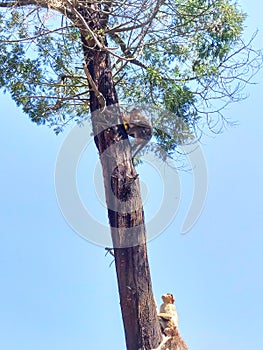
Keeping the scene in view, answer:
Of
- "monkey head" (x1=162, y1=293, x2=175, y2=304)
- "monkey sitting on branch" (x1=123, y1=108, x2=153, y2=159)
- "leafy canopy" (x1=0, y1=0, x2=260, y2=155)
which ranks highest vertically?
"leafy canopy" (x1=0, y1=0, x2=260, y2=155)

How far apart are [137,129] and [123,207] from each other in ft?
2.15

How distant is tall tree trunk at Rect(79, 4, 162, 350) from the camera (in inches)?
90.1

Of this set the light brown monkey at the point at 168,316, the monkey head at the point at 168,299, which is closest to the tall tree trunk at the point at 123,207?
the light brown monkey at the point at 168,316

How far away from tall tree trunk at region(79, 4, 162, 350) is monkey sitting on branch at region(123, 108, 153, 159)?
0.10m

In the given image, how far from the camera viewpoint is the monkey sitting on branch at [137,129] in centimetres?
281

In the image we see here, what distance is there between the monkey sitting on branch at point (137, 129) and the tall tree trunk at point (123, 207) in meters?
0.10

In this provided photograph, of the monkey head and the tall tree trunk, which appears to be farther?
the monkey head

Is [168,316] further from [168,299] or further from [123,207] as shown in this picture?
[123,207]

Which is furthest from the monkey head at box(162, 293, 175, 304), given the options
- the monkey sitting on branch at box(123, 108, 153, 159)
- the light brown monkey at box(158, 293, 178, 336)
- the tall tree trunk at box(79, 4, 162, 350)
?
the monkey sitting on branch at box(123, 108, 153, 159)

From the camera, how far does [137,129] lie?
2.85 m

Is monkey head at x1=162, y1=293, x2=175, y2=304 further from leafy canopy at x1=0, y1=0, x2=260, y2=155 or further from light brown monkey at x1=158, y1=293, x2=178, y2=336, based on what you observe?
leafy canopy at x1=0, y1=0, x2=260, y2=155

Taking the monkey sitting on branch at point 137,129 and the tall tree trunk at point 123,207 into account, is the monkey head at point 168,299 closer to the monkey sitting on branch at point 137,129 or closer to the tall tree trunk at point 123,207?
the tall tree trunk at point 123,207

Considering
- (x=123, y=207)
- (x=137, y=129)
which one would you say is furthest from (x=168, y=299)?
(x=137, y=129)

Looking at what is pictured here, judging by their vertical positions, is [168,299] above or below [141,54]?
below
